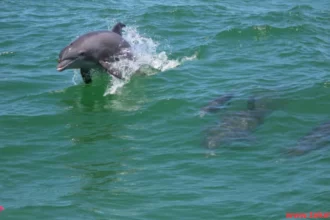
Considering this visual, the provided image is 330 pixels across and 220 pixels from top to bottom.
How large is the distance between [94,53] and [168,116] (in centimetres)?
287

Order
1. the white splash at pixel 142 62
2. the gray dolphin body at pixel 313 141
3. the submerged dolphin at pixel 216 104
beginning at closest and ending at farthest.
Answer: the gray dolphin body at pixel 313 141 → the submerged dolphin at pixel 216 104 → the white splash at pixel 142 62

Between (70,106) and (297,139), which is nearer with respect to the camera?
(297,139)

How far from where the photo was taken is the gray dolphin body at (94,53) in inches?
603

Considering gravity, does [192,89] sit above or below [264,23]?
below

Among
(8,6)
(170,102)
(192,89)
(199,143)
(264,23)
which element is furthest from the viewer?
(8,6)

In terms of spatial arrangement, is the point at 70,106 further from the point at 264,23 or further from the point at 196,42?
the point at 264,23

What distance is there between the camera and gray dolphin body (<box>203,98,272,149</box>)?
41.6 feet

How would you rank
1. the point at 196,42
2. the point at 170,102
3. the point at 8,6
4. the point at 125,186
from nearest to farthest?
the point at 125,186 → the point at 170,102 → the point at 196,42 → the point at 8,6

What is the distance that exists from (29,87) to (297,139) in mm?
7687

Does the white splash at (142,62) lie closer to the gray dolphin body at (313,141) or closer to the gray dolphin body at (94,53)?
the gray dolphin body at (94,53)

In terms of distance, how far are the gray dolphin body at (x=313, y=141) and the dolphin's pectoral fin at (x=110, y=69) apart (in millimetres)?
5265

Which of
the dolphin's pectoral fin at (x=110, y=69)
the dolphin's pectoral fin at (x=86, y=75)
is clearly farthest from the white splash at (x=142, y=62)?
the dolphin's pectoral fin at (x=86, y=75)

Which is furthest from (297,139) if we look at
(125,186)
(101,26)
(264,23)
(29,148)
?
(101,26)

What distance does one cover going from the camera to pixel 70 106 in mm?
15320
